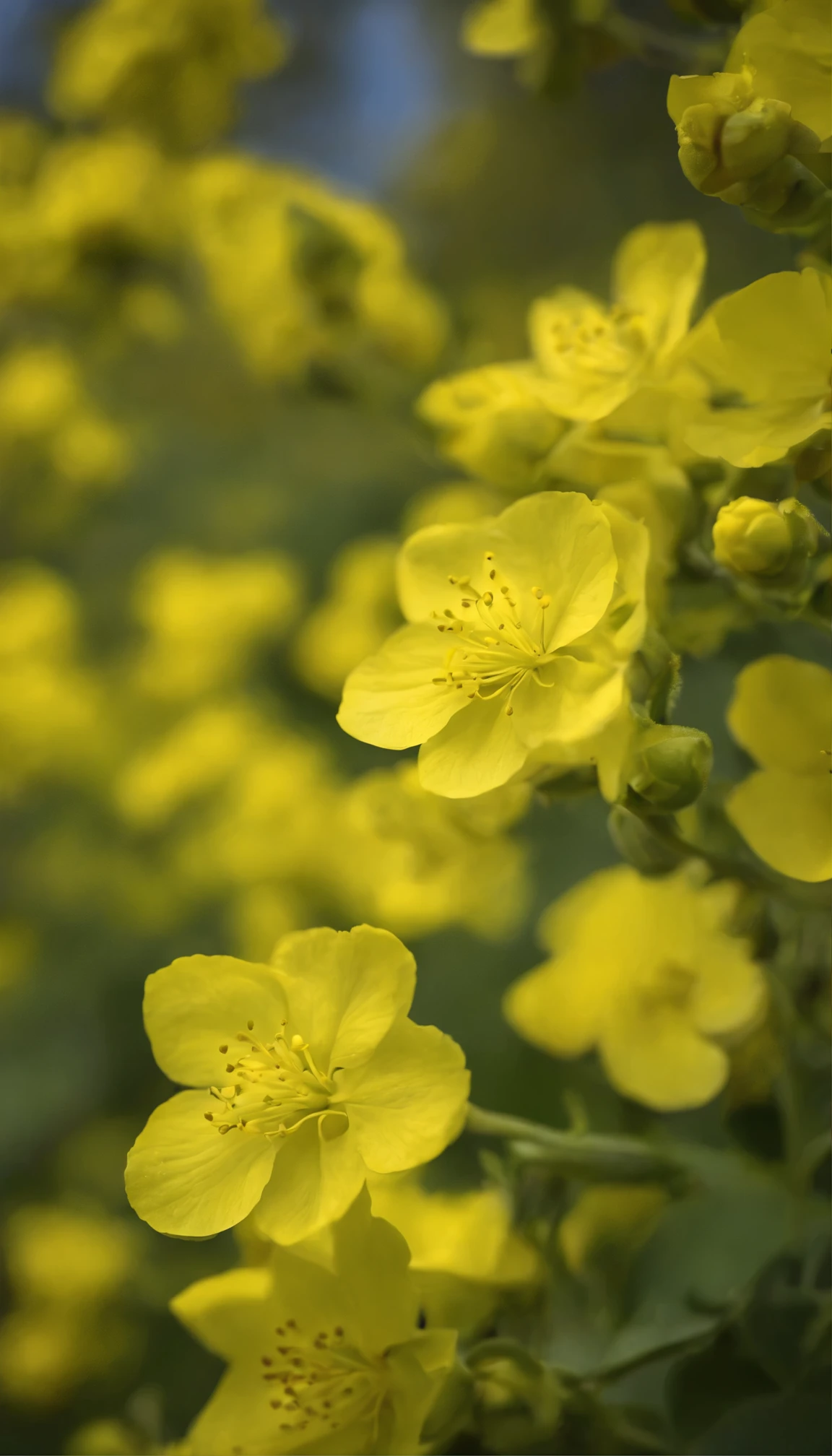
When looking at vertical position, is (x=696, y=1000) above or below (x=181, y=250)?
below

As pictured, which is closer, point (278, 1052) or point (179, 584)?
point (278, 1052)

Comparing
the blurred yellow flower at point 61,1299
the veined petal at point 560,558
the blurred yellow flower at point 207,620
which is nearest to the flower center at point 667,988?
the veined petal at point 560,558

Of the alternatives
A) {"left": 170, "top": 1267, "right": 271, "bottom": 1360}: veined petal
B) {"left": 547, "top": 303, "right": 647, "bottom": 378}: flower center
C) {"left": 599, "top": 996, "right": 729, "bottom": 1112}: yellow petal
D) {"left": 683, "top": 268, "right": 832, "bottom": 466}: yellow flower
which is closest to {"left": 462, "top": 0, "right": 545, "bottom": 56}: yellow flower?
{"left": 547, "top": 303, "right": 647, "bottom": 378}: flower center

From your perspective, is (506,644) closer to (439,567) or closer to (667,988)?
(439,567)

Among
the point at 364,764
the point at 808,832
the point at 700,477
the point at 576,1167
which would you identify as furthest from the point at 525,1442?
the point at 364,764

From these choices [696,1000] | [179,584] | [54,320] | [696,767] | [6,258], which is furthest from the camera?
[179,584]

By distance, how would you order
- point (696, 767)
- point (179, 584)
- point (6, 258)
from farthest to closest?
point (179, 584), point (6, 258), point (696, 767)

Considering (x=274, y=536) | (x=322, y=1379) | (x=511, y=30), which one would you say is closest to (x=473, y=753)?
(x=322, y=1379)

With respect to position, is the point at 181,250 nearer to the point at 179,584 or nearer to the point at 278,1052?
the point at 179,584
